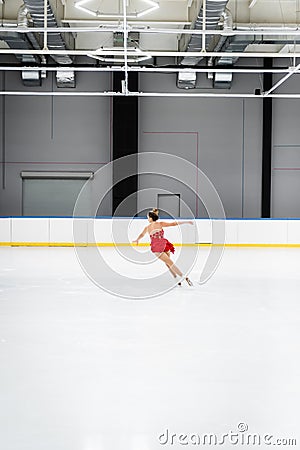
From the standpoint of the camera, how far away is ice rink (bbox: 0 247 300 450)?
4.07 meters

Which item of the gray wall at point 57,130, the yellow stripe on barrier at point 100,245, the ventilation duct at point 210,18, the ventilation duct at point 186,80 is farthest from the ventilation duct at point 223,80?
the yellow stripe on barrier at point 100,245

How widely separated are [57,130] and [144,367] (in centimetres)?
1866

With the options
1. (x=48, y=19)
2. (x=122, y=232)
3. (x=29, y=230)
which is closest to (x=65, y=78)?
(x=29, y=230)

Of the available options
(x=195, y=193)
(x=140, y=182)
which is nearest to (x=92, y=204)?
(x=140, y=182)

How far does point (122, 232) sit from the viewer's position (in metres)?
21.6

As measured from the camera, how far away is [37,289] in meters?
11.0

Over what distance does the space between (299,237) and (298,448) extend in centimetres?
1840

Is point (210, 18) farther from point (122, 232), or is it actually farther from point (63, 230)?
point (63, 230)

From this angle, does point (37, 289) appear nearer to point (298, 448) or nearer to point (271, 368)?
point (271, 368)

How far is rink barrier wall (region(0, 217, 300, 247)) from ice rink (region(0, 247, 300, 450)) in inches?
408

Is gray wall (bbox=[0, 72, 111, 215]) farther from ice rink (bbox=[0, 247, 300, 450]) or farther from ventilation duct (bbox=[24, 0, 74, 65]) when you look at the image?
ice rink (bbox=[0, 247, 300, 450])

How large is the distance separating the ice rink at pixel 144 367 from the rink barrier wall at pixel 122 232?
10360 mm

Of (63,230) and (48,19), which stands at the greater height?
(48,19)

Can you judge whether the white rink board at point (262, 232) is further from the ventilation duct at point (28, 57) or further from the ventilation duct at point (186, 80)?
the ventilation duct at point (28, 57)
